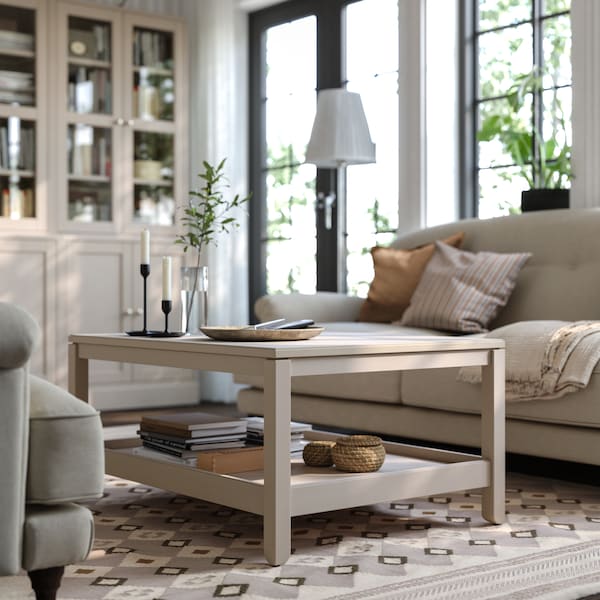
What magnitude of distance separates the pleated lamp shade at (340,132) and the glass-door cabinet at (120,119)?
1.22 m

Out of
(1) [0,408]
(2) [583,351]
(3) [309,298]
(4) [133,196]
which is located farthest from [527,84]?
(1) [0,408]

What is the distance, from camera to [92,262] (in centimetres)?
509

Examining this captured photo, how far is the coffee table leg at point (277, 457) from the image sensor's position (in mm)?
2008

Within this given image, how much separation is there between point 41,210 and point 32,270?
0.31m

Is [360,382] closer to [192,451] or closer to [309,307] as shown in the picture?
[309,307]

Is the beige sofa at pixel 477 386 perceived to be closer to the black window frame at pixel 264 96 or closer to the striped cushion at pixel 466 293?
the striped cushion at pixel 466 293

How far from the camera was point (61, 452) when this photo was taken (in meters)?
1.57

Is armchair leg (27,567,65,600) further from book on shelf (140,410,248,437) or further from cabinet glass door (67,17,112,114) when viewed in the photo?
cabinet glass door (67,17,112,114)

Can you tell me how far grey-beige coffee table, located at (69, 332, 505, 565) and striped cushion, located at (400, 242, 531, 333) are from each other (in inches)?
41.4

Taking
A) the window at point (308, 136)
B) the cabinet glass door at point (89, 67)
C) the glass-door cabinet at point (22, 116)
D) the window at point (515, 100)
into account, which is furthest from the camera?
the cabinet glass door at point (89, 67)

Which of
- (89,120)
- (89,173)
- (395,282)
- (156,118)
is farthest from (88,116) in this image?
(395,282)

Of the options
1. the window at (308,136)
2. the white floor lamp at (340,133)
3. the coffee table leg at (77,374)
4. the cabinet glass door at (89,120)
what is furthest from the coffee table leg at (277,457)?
the cabinet glass door at (89,120)

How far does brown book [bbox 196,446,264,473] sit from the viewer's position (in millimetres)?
2297

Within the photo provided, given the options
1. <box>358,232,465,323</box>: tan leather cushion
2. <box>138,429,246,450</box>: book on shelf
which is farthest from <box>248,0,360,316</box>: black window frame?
<box>138,429,246,450</box>: book on shelf
